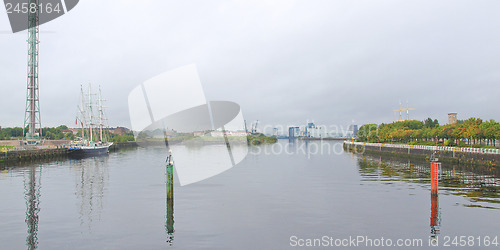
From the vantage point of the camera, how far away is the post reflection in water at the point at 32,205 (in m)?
19.8

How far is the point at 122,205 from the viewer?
94.2ft

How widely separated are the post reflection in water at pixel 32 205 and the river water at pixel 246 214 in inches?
2.5

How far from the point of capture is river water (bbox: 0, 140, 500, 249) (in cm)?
1983

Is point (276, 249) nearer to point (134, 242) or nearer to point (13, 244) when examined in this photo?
point (134, 242)

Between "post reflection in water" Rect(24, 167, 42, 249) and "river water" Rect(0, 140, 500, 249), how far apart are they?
63 mm

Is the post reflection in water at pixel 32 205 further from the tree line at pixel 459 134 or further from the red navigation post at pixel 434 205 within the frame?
the tree line at pixel 459 134

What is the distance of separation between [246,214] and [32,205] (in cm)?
1613

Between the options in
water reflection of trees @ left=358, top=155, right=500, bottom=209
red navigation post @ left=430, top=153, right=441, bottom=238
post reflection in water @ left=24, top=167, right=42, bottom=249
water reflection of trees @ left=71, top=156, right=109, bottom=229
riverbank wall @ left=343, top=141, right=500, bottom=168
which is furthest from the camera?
riverbank wall @ left=343, top=141, right=500, bottom=168

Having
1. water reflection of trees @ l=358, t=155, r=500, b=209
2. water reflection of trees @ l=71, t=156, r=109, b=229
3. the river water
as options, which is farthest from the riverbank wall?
water reflection of trees @ l=71, t=156, r=109, b=229

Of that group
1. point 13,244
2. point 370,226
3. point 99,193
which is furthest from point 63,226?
point 370,226

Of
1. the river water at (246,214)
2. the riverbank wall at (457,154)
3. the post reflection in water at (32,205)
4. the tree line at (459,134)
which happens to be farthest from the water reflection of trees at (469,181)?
the post reflection in water at (32,205)

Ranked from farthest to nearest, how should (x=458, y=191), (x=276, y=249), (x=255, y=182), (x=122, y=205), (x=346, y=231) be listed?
(x=255, y=182), (x=458, y=191), (x=122, y=205), (x=346, y=231), (x=276, y=249)

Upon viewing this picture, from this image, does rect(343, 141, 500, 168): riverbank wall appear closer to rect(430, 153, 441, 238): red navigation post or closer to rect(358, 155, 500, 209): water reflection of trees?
rect(358, 155, 500, 209): water reflection of trees

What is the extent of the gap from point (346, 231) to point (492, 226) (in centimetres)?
831
